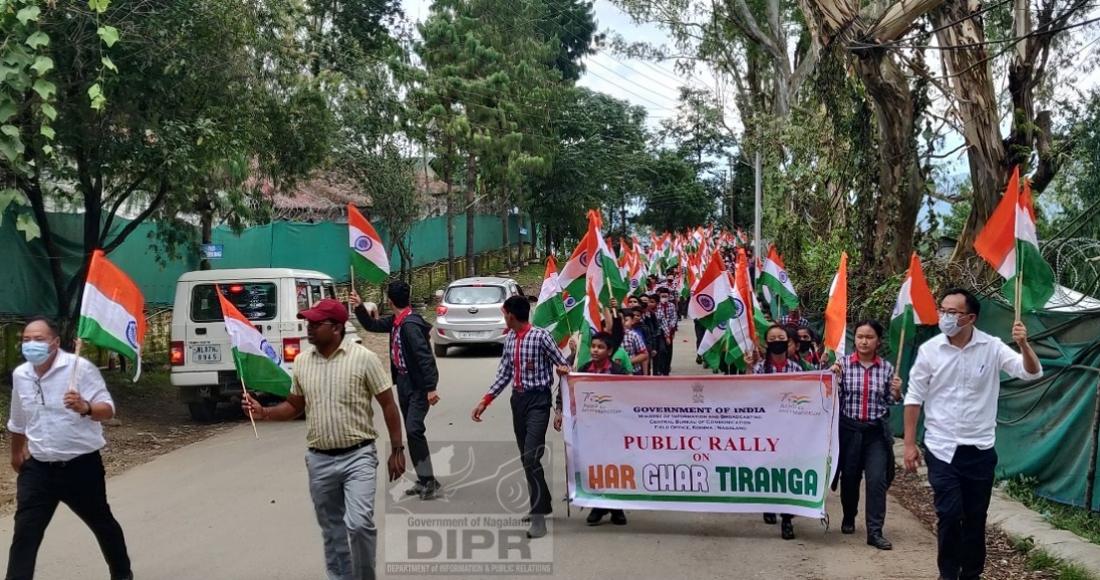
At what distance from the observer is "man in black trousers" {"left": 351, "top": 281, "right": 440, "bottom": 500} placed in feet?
26.2

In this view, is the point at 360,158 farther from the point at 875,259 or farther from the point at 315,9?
the point at 875,259

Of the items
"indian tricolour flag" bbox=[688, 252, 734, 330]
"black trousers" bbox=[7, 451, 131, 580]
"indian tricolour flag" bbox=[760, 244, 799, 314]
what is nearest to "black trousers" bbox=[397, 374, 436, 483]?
"black trousers" bbox=[7, 451, 131, 580]

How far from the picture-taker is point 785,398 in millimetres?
7176

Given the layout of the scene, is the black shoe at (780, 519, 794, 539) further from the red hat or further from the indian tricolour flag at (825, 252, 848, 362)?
the red hat

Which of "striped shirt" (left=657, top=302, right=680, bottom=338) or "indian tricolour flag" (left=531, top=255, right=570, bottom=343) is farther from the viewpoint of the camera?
"striped shirt" (left=657, top=302, right=680, bottom=338)

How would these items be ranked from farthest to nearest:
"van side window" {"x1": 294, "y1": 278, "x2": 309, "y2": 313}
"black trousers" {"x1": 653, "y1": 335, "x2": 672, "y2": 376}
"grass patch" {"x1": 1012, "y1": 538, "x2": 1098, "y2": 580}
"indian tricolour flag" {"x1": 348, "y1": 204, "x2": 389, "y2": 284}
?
"black trousers" {"x1": 653, "y1": 335, "x2": 672, "y2": 376}, "van side window" {"x1": 294, "y1": 278, "x2": 309, "y2": 313}, "indian tricolour flag" {"x1": 348, "y1": 204, "x2": 389, "y2": 284}, "grass patch" {"x1": 1012, "y1": 538, "x2": 1098, "y2": 580}

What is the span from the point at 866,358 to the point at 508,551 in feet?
9.03

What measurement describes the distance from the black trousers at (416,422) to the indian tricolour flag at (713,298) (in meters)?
4.47

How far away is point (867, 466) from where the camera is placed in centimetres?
693

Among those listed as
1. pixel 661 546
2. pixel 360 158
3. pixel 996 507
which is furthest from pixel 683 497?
pixel 360 158

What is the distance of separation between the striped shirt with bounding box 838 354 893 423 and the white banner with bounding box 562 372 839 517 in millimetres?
134

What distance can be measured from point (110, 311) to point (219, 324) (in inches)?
228

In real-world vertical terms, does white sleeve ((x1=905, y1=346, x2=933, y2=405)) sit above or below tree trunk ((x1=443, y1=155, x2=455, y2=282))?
below

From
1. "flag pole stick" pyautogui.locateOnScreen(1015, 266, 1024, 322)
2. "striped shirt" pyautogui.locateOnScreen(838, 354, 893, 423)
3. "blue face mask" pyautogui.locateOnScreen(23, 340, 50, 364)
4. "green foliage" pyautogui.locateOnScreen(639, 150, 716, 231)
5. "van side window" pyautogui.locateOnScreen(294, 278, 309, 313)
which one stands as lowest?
"striped shirt" pyautogui.locateOnScreen(838, 354, 893, 423)
